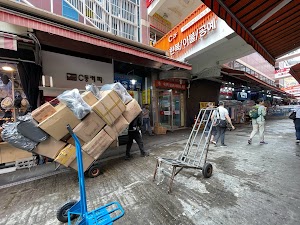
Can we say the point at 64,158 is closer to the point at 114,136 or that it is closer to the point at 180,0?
the point at 114,136

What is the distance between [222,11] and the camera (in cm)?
268

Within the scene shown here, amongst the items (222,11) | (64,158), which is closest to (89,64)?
(64,158)

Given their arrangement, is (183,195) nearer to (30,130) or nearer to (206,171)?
(206,171)

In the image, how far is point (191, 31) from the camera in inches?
275

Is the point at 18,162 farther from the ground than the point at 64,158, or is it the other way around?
the point at 64,158

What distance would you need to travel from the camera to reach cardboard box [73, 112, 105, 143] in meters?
3.04

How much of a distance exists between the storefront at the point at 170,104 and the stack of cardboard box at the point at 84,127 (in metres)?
5.44

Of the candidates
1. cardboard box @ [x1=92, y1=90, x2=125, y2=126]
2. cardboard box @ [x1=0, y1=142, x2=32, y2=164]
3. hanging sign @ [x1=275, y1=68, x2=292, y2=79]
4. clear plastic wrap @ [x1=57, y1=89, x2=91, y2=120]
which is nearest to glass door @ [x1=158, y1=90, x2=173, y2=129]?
cardboard box @ [x1=92, y1=90, x2=125, y2=126]

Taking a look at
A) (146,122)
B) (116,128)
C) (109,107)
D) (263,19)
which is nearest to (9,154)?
(116,128)

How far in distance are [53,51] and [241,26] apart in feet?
17.8

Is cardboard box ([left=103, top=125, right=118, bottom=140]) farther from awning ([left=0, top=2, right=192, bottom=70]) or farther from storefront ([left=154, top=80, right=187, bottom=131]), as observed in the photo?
storefront ([left=154, top=80, right=187, bottom=131])

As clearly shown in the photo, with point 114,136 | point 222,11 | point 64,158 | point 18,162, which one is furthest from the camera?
point 18,162

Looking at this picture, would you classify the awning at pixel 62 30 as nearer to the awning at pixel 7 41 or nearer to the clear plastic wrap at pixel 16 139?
the awning at pixel 7 41

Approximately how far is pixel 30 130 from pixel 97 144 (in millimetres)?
1210
